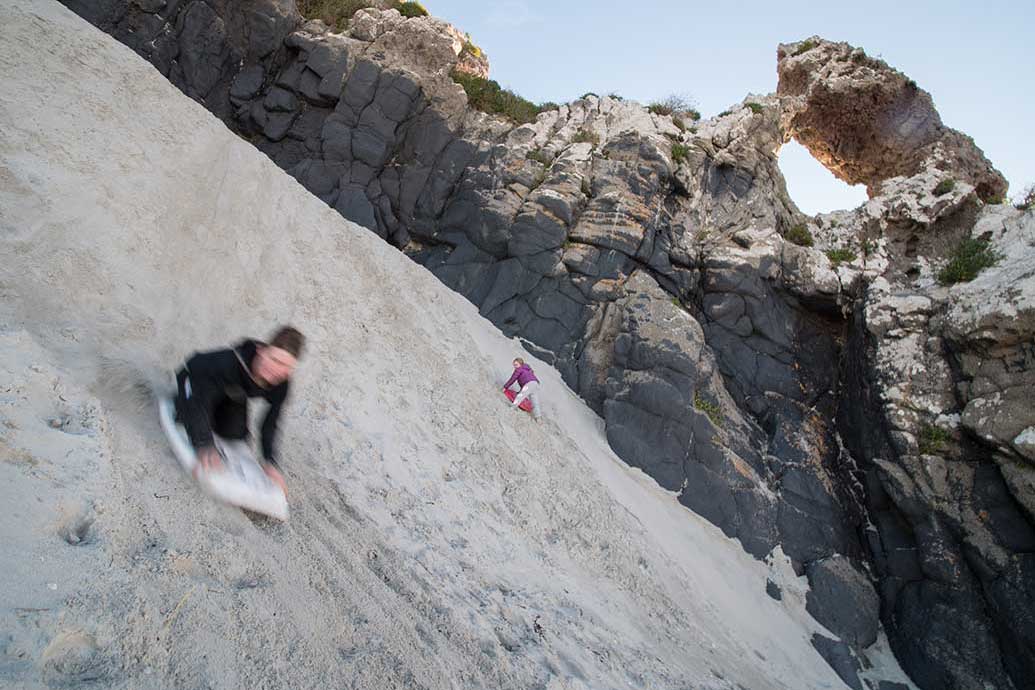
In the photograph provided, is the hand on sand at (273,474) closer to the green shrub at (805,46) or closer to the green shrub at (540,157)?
the green shrub at (540,157)

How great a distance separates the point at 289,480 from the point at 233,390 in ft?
3.92

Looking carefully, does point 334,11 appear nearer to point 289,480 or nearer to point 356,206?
point 356,206

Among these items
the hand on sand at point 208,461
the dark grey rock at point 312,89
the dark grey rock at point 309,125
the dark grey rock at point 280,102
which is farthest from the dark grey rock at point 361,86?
the hand on sand at point 208,461

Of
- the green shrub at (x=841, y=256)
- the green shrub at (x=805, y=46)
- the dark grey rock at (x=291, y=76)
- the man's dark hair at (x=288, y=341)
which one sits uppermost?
the green shrub at (x=805, y=46)

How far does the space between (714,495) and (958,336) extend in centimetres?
645

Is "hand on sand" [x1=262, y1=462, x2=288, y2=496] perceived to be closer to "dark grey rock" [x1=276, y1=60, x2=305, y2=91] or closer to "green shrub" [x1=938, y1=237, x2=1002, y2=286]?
"green shrub" [x1=938, y1=237, x2=1002, y2=286]

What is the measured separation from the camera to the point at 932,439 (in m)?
11.8

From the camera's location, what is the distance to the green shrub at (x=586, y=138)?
1733cm

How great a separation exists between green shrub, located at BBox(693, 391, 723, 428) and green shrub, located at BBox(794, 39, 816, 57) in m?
16.2

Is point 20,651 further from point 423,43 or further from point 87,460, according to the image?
point 423,43

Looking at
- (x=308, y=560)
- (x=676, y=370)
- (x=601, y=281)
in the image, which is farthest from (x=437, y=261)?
(x=308, y=560)

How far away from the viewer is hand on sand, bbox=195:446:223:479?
3.63 meters

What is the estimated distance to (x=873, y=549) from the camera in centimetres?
1237

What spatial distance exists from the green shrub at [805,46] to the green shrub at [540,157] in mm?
11931
